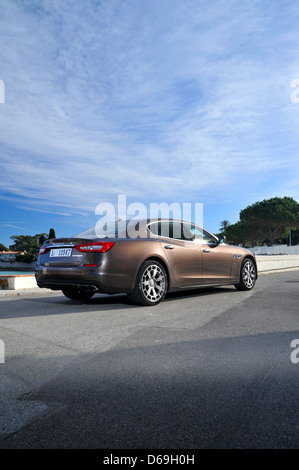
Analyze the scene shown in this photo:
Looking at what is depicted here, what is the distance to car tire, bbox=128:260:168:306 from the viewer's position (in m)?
6.49

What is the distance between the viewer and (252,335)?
446 centimetres

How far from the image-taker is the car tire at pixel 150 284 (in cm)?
649

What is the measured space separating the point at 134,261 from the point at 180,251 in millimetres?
1250

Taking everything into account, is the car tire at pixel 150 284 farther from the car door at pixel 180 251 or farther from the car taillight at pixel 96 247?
the car taillight at pixel 96 247

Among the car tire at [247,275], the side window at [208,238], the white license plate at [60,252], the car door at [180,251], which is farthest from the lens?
the car tire at [247,275]

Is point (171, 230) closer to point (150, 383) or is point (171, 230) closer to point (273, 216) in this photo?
point (150, 383)

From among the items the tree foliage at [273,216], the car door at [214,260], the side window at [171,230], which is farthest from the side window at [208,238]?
the tree foliage at [273,216]

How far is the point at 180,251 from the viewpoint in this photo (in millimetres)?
7297

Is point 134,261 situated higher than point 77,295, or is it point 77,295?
point 134,261

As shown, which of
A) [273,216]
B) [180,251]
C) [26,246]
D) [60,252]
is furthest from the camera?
[26,246]

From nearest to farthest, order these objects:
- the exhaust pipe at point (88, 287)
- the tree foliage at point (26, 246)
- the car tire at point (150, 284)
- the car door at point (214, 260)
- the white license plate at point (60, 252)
→ the exhaust pipe at point (88, 287) < the white license plate at point (60, 252) < the car tire at point (150, 284) < the car door at point (214, 260) < the tree foliage at point (26, 246)

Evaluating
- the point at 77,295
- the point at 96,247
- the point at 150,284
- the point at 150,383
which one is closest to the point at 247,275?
the point at 150,284

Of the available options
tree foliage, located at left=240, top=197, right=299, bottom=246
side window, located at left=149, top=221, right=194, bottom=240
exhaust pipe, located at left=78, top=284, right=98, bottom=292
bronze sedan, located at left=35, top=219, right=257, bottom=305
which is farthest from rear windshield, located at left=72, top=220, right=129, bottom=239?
tree foliage, located at left=240, top=197, right=299, bottom=246

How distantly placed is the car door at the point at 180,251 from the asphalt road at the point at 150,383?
168cm
